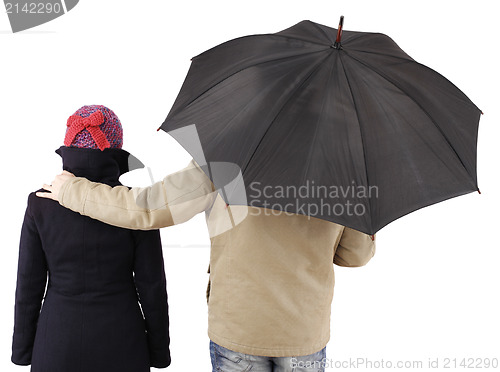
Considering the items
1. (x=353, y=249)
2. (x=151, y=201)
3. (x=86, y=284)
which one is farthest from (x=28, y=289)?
(x=353, y=249)

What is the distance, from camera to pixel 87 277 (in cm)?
262

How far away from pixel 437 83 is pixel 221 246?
1159 mm

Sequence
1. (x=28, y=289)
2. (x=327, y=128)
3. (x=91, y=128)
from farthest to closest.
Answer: (x=28, y=289), (x=91, y=128), (x=327, y=128)

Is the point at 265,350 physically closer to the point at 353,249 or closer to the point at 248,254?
the point at 248,254

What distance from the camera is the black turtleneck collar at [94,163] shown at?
8.46ft

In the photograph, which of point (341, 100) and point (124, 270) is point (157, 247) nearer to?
point (124, 270)

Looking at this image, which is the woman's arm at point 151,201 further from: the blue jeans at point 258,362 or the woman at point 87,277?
the blue jeans at point 258,362

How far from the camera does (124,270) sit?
266 cm

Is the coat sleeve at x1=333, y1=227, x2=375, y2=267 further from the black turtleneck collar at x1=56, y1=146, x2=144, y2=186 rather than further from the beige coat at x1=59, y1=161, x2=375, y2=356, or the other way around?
the black turtleneck collar at x1=56, y1=146, x2=144, y2=186

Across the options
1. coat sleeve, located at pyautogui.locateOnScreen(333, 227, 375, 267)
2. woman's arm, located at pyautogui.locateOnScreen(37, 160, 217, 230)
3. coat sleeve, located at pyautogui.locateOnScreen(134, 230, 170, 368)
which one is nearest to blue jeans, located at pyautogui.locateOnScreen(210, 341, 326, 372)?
coat sleeve, located at pyautogui.locateOnScreen(134, 230, 170, 368)

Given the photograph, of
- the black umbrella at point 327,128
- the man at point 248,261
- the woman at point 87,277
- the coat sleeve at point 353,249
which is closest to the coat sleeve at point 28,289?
the woman at point 87,277

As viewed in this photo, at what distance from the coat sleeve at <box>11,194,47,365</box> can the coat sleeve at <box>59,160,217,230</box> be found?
0.33 metres

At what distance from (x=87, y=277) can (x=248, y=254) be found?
73 cm

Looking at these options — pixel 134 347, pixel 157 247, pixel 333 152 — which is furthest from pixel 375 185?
pixel 134 347
